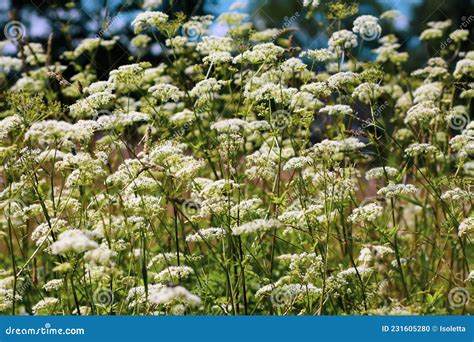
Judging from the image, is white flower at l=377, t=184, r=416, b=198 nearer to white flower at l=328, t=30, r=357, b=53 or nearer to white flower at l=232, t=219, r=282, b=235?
white flower at l=232, t=219, r=282, b=235

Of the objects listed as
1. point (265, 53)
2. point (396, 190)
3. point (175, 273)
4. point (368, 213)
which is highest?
point (265, 53)

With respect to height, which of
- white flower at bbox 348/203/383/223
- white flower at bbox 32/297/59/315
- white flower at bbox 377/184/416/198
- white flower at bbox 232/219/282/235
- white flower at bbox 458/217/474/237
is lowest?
white flower at bbox 32/297/59/315

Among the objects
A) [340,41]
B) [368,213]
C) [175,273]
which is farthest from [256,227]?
[340,41]

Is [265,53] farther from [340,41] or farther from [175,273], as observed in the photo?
[175,273]

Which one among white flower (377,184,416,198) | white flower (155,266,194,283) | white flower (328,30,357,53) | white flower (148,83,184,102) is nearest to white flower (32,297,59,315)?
white flower (155,266,194,283)

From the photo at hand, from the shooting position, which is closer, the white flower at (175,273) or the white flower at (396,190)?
the white flower at (175,273)

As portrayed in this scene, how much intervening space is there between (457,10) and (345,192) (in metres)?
9.34

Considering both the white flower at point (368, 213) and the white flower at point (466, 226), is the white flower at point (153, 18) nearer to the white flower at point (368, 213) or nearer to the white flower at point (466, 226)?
the white flower at point (368, 213)

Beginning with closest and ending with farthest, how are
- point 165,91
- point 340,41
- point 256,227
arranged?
point 256,227, point 165,91, point 340,41

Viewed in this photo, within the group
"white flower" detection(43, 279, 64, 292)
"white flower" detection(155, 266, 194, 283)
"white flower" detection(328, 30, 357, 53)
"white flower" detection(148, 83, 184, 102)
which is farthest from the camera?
"white flower" detection(328, 30, 357, 53)

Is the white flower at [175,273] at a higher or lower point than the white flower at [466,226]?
lower

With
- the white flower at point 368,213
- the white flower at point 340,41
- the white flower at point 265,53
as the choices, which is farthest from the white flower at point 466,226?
the white flower at point 340,41

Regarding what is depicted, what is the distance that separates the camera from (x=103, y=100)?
394cm

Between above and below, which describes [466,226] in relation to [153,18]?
below
